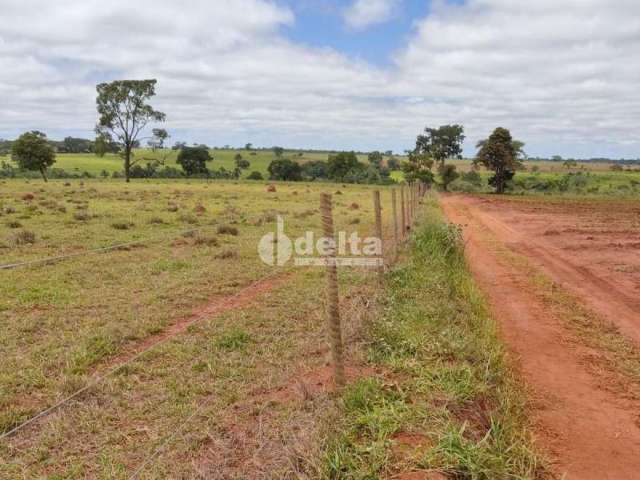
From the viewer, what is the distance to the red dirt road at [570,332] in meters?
3.88

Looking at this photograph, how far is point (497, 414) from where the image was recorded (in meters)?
3.81

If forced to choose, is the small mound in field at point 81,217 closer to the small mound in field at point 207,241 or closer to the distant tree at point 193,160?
the small mound in field at point 207,241

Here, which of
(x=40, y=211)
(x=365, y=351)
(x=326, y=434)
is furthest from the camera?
(x=40, y=211)

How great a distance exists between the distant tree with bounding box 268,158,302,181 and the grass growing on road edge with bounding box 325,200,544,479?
212ft

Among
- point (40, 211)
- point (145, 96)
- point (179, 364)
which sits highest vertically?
point (145, 96)

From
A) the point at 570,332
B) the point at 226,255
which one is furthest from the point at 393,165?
the point at 570,332

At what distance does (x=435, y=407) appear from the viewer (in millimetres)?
3865

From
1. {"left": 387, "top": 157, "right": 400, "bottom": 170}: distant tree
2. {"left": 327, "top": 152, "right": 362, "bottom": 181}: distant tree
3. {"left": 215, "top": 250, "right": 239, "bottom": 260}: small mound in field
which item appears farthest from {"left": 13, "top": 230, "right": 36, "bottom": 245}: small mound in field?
{"left": 387, "top": 157, "right": 400, "bottom": 170}: distant tree

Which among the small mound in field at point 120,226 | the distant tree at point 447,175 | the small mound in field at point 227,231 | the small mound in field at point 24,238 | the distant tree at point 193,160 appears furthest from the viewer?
the distant tree at point 193,160

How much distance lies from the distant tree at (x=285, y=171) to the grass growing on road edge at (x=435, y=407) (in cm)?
6462

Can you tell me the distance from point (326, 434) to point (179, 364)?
248cm

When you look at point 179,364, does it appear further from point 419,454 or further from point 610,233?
point 610,233

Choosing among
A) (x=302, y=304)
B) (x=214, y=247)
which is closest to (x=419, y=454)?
(x=302, y=304)

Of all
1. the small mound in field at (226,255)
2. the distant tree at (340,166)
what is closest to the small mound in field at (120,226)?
the small mound in field at (226,255)
